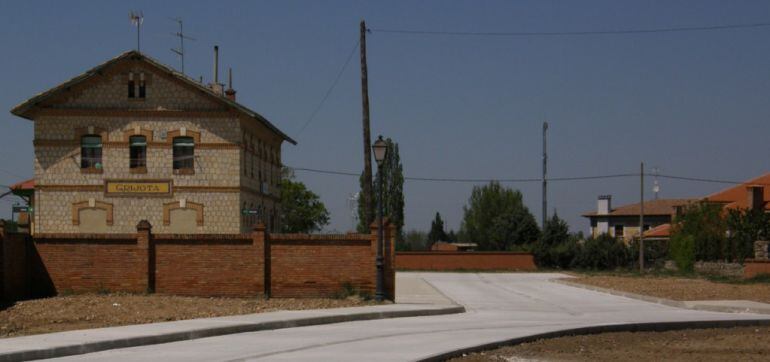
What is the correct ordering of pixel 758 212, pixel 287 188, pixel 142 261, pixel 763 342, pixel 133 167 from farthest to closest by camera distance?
pixel 287 188 → pixel 758 212 → pixel 133 167 → pixel 142 261 → pixel 763 342

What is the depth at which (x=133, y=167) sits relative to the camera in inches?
1673

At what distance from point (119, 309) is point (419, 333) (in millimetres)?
8292

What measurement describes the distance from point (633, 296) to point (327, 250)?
41.7ft

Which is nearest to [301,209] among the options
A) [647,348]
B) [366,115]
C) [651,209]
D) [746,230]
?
[651,209]

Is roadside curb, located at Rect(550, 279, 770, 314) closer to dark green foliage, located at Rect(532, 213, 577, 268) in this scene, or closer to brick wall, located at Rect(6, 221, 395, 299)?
brick wall, located at Rect(6, 221, 395, 299)

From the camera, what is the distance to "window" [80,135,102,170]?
4241 cm

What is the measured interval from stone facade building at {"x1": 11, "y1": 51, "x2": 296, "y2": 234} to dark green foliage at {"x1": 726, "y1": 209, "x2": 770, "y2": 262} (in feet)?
101

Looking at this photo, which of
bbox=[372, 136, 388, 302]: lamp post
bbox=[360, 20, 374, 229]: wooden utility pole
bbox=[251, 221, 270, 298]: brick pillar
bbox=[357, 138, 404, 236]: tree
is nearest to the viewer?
bbox=[372, 136, 388, 302]: lamp post

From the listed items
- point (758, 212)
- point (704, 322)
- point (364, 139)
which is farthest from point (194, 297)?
point (758, 212)

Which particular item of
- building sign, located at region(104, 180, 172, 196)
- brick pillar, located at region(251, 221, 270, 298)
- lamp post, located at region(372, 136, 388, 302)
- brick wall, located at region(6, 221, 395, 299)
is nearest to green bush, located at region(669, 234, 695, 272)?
building sign, located at region(104, 180, 172, 196)

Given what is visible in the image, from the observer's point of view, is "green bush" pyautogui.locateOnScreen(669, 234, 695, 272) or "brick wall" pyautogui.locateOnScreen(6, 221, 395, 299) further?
"green bush" pyautogui.locateOnScreen(669, 234, 695, 272)

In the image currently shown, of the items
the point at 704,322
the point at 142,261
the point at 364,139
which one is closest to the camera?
the point at 704,322

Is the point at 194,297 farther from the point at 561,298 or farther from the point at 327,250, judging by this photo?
the point at 561,298

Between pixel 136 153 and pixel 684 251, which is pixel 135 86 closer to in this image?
pixel 136 153
